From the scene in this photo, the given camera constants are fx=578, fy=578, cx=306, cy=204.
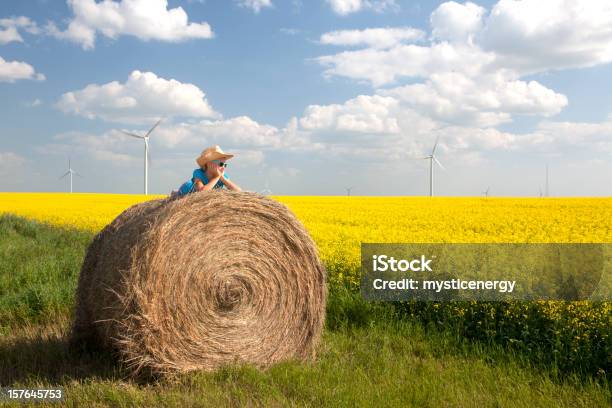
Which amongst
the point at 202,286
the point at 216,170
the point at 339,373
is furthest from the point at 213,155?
the point at 339,373

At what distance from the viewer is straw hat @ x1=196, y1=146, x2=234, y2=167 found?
6816 millimetres

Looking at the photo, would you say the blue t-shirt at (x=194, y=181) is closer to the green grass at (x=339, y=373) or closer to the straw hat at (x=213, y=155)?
Answer: the straw hat at (x=213, y=155)

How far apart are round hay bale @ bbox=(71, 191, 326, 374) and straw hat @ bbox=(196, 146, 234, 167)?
756mm

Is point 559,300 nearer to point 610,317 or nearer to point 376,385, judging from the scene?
point 610,317

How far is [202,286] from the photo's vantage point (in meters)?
5.93

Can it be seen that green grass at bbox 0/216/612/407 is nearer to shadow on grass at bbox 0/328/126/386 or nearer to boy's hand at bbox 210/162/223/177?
shadow on grass at bbox 0/328/126/386

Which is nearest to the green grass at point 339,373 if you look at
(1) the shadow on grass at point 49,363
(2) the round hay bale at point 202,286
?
(1) the shadow on grass at point 49,363

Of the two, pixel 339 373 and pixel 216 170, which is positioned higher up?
pixel 216 170

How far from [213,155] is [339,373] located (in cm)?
289

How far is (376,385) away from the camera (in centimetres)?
564

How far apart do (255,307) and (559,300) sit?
4021 mm

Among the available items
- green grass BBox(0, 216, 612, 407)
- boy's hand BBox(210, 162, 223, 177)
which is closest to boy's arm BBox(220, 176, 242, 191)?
boy's hand BBox(210, 162, 223, 177)

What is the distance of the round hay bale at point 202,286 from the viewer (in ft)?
18.1

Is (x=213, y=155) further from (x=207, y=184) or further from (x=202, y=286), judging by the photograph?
(x=202, y=286)
